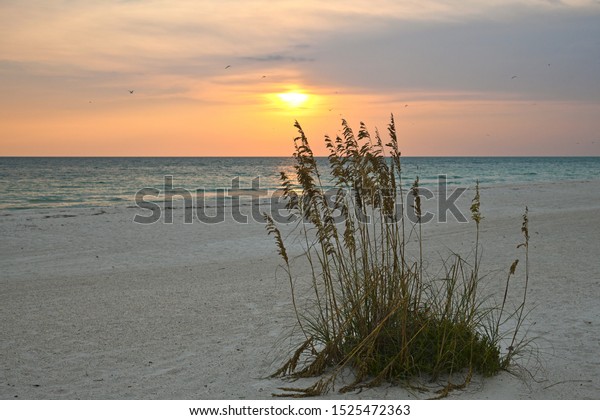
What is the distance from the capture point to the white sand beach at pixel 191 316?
5004mm

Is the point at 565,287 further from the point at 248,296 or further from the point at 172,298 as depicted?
the point at 172,298

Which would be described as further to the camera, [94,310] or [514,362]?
[94,310]

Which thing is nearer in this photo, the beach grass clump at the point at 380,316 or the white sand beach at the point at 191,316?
the beach grass clump at the point at 380,316

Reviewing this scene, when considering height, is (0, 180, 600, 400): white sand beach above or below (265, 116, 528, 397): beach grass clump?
below

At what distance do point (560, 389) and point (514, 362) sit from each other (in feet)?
1.63

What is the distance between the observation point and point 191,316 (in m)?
7.45

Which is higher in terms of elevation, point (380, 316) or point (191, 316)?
point (380, 316)

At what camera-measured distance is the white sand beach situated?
5004 millimetres

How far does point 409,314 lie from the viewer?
4820 mm

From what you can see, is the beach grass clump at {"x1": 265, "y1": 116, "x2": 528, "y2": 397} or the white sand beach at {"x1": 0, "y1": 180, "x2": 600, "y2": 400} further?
the white sand beach at {"x1": 0, "y1": 180, "x2": 600, "y2": 400}

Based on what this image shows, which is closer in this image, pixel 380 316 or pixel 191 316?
pixel 380 316

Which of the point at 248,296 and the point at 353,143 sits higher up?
the point at 353,143

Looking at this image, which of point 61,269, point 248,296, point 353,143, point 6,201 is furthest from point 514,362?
point 6,201

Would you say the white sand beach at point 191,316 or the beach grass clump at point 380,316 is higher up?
the beach grass clump at point 380,316
